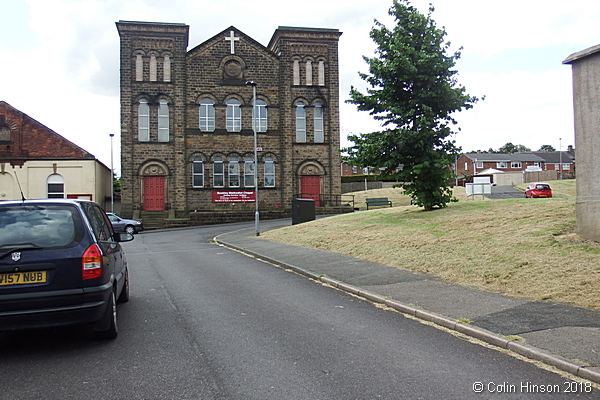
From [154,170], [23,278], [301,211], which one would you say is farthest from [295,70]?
[23,278]

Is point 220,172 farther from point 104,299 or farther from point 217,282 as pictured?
point 104,299

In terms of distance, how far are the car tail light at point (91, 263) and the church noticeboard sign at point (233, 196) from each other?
35.0 metres

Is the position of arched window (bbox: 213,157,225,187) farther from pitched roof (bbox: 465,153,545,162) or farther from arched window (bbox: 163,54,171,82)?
pitched roof (bbox: 465,153,545,162)

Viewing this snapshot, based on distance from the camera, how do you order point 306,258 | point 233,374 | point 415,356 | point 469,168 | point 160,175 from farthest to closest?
point 469,168 < point 160,175 < point 306,258 < point 415,356 < point 233,374

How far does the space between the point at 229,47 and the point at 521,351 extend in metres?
39.0

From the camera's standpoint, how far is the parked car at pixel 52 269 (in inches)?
217

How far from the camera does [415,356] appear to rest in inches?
219

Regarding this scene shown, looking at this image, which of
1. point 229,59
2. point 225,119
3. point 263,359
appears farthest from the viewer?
point 229,59

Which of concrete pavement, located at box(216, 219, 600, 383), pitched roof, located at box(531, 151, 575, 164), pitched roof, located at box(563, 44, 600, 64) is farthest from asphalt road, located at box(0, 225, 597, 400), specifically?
pitched roof, located at box(531, 151, 575, 164)

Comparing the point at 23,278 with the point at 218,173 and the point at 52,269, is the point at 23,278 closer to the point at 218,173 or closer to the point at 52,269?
the point at 52,269

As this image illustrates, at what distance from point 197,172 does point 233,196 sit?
332 cm

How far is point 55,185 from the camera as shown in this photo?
42250mm

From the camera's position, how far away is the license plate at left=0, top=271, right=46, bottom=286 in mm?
5500

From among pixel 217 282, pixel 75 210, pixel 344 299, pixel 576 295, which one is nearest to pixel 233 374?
pixel 75 210
